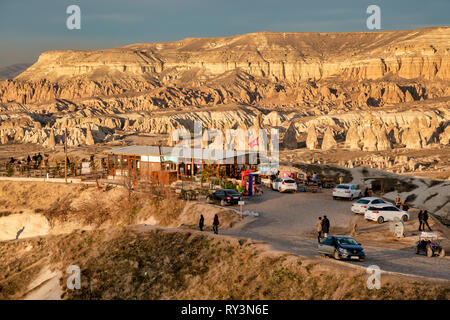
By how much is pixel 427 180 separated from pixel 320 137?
7609 cm

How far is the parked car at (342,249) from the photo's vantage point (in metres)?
23.6

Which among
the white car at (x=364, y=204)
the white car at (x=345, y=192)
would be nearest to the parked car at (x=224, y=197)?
the white car at (x=345, y=192)

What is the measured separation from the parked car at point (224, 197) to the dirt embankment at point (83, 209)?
1.50 metres

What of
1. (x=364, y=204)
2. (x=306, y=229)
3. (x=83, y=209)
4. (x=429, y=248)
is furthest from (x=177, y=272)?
(x=83, y=209)

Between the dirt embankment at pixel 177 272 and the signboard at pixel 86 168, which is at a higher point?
the signboard at pixel 86 168

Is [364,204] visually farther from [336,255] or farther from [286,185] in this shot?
[336,255]

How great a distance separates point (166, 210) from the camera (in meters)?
42.1

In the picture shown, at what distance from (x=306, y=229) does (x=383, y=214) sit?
508 centimetres

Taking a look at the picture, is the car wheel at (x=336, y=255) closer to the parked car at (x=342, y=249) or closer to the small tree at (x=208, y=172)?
the parked car at (x=342, y=249)

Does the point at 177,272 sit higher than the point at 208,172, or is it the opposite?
the point at 208,172

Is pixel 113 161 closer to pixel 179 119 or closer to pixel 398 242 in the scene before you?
pixel 398 242

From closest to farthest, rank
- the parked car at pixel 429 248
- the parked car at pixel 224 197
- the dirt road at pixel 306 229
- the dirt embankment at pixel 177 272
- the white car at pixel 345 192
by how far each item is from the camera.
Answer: the dirt embankment at pixel 177 272 → the dirt road at pixel 306 229 → the parked car at pixel 429 248 → the parked car at pixel 224 197 → the white car at pixel 345 192

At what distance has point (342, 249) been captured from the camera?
77.8ft

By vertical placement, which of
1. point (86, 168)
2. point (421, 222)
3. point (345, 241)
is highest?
point (86, 168)
